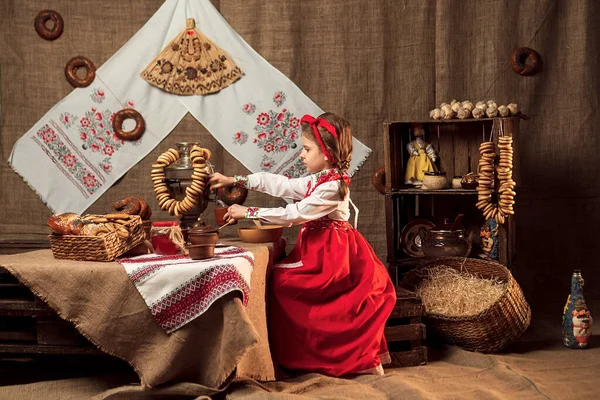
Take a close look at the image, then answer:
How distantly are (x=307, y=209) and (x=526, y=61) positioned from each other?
2377 mm

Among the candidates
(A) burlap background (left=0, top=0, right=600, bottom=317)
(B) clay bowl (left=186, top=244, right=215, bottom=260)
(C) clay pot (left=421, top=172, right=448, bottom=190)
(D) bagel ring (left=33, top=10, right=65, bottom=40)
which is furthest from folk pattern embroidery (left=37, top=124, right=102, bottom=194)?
(B) clay bowl (left=186, top=244, right=215, bottom=260)

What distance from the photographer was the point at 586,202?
→ 210 inches

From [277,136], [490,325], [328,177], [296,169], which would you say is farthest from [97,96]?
[490,325]

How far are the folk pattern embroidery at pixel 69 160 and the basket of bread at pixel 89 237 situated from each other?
7.25 ft

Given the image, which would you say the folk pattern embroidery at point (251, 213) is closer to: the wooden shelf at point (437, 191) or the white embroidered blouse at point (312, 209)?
the white embroidered blouse at point (312, 209)

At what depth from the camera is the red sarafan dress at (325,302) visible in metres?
3.60

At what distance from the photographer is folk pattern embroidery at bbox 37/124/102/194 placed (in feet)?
17.7

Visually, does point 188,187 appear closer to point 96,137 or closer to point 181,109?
point 181,109

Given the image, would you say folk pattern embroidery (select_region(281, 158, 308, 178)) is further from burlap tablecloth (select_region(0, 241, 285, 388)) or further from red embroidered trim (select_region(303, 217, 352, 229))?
burlap tablecloth (select_region(0, 241, 285, 388))

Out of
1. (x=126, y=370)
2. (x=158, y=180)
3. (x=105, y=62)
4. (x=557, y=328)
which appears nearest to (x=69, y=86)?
(x=105, y=62)

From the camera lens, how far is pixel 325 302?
3660 mm

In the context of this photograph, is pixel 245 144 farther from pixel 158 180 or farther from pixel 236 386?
pixel 236 386

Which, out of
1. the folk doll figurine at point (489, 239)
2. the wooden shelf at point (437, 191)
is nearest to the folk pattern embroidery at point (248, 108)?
the wooden shelf at point (437, 191)

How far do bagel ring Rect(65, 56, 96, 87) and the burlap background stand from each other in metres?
0.06
